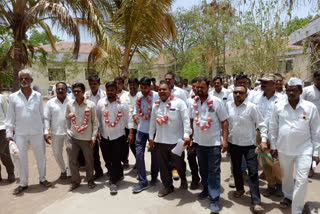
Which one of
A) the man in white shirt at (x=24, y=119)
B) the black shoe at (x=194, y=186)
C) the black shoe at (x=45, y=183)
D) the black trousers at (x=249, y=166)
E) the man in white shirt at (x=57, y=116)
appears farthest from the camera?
the man in white shirt at (x=57, y=116)

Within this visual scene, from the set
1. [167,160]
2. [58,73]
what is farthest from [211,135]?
[58,73]

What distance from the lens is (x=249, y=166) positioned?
12.4 ft

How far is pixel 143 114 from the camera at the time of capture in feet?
15.7

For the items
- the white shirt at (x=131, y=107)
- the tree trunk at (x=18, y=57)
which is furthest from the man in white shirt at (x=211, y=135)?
the tree trunk at (x=18, y=57)

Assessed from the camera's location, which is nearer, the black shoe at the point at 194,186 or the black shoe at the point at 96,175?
the black shoe at the point at 194,186

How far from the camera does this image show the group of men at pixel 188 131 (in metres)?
3.50

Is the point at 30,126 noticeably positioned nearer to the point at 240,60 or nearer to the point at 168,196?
the point at 168,196

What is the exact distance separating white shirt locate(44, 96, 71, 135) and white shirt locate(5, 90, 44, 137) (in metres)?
0.25

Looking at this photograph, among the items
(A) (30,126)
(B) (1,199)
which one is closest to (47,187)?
(B) (1,199)

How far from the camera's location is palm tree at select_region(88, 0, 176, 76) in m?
7.87

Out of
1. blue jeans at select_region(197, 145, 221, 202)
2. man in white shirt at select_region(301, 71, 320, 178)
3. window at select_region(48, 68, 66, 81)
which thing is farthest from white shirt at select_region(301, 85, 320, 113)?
window at select_region(48, 68, 66, 81)

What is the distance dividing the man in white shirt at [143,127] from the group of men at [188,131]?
2 centimetres

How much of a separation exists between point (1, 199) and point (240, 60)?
39.9 feet

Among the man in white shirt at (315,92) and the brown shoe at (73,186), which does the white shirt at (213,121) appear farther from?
the brown shoe at (73,186)
